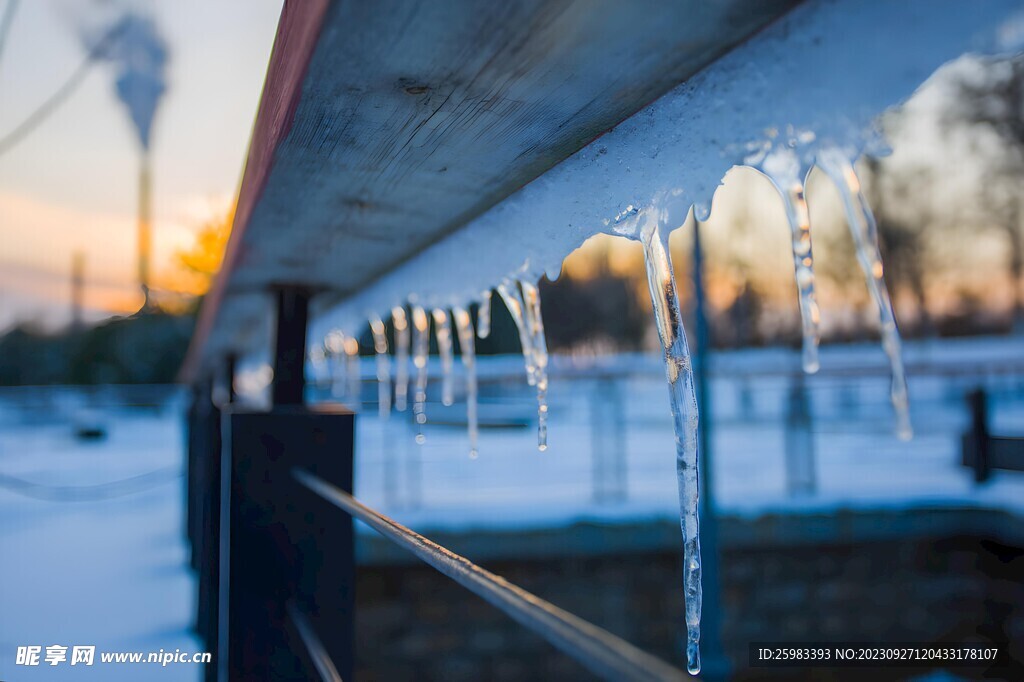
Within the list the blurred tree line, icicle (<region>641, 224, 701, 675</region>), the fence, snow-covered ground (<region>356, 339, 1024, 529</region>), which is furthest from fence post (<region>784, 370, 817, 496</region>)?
icicle (<region>641, 224, 701, 675</region>)

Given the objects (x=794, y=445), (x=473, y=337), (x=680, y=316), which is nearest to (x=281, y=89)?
(x=680, y=316)

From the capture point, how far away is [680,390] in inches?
31.8

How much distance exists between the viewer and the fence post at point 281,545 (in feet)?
5.24

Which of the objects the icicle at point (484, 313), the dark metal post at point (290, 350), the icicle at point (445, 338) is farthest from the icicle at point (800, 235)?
the dark metal post at point (290, 350)

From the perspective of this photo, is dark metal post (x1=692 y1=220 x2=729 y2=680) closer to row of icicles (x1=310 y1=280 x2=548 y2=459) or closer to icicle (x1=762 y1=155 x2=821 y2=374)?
row of icicles (x1=310 y1=280 x2=548 y2=459)

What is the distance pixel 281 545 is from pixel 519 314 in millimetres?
863

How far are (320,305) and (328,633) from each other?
1039 mm

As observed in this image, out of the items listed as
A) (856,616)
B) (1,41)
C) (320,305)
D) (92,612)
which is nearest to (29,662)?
(92,612)

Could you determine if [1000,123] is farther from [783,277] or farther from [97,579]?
[97,579]

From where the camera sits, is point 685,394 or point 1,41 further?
point 1,41

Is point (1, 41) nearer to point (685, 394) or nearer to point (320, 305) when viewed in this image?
point (320, 305)

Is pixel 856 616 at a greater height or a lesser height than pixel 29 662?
lesser

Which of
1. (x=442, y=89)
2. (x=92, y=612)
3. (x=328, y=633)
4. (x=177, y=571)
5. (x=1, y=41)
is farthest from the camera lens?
(x=1, y=41)

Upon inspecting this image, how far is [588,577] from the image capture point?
5.64 meters
